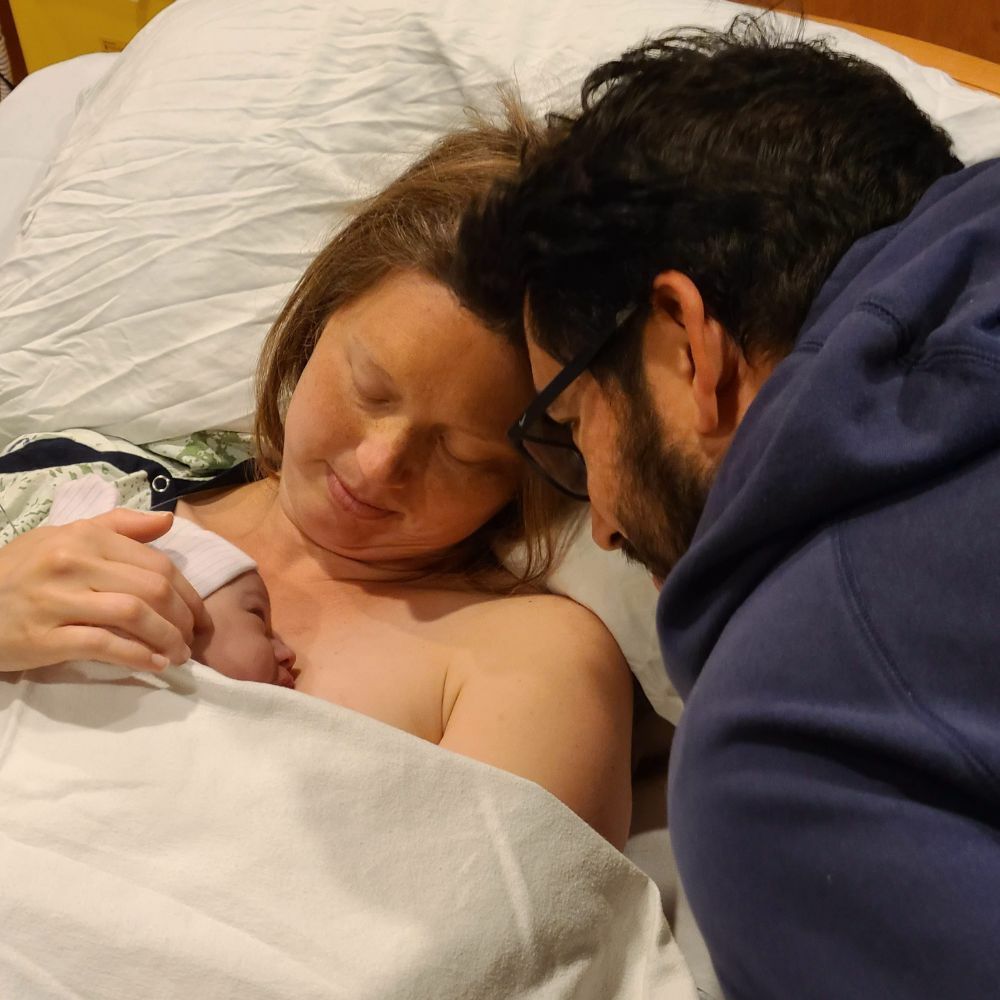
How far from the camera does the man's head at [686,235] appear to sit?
66cm

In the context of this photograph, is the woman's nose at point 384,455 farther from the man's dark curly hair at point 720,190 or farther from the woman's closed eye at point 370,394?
the man's dark curly hair at point 720,190

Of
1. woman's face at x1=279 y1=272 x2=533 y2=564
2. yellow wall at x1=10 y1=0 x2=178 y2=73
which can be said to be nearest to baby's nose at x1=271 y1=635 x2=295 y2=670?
woman's face at x1=279 y1=272 x2=533 y2=564

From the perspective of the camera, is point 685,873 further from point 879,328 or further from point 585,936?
point 879,328

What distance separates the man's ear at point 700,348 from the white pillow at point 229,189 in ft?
2.09

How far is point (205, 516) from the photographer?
1204 millimetres

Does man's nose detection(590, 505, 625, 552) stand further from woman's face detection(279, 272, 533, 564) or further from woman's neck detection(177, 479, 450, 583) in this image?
woman's neck detection(177, 479, 450, 583)

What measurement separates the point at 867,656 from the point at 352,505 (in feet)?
2.09

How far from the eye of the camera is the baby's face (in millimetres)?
901

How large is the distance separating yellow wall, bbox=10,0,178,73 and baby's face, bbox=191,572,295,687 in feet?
6.05

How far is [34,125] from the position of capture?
164 cm

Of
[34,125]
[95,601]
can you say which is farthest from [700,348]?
[34,125]

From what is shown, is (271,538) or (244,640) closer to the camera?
(244,640)

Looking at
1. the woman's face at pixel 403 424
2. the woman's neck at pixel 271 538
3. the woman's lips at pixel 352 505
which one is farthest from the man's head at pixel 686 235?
the woman's neck at pixel 271 538

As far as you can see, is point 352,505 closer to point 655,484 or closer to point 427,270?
point 427,270
